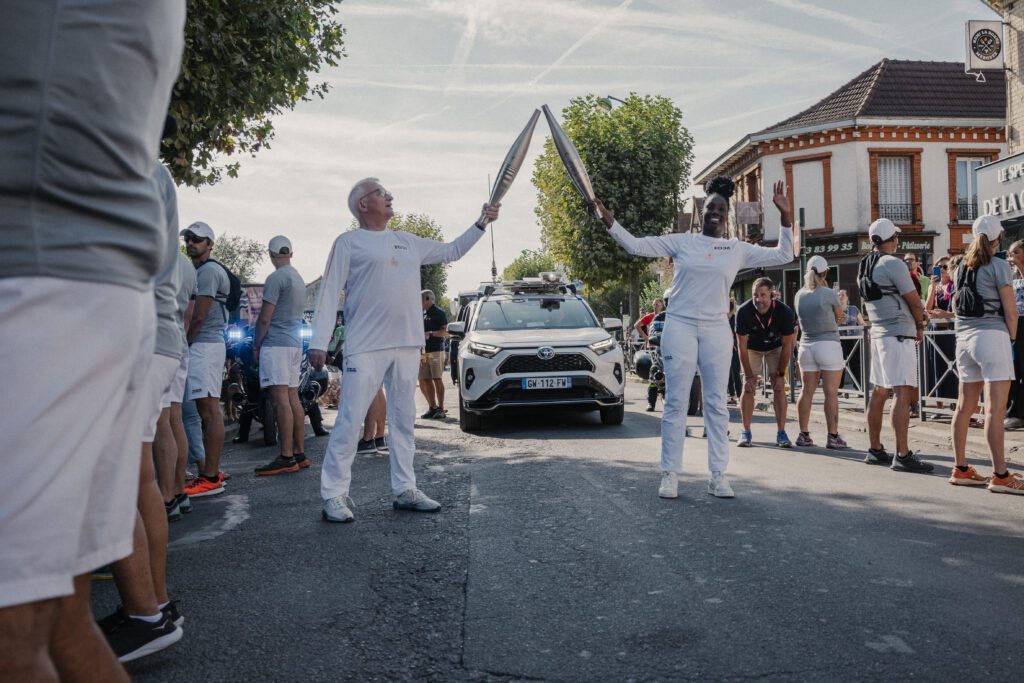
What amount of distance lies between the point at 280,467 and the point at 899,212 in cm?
3129

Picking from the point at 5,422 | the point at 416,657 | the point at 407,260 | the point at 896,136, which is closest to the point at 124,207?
the point at 5,422

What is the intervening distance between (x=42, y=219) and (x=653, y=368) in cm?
1261

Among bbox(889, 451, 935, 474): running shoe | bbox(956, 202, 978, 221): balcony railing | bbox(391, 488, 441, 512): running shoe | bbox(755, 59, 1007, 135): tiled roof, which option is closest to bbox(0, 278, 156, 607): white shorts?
bbox(391, 488, 441, 512): running shoe

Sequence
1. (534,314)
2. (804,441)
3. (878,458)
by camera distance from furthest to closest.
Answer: (534,314), (804,441), (878,458)

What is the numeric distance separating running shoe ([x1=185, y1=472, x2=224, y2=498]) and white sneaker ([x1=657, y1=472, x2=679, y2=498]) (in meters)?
3.57

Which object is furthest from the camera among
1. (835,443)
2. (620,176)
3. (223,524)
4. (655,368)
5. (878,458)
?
(620,176)

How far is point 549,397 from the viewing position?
1108 cm

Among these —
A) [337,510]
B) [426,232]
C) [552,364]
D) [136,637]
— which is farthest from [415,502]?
[426,232]

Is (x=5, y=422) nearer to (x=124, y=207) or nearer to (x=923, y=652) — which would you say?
(x=124, y=207)

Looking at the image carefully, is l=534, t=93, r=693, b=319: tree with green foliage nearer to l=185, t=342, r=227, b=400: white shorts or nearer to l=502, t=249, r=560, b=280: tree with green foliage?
l=185, t=342, r=227, b=400: white shorts

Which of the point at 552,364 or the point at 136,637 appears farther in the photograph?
the point at 552,364

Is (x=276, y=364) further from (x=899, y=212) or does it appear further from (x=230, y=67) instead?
(x=899, y=212)

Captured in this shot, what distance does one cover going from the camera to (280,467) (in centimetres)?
804

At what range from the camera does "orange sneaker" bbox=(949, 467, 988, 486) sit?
21.9 ft
